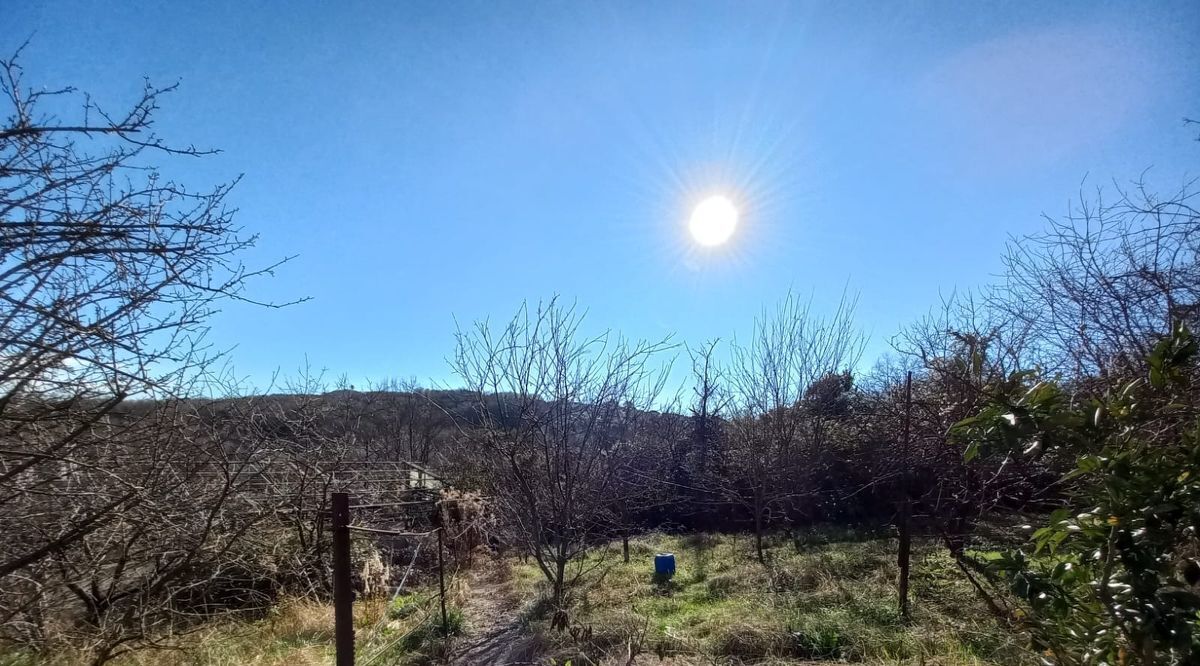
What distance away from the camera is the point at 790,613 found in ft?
17.8

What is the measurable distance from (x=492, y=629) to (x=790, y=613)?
3144mm

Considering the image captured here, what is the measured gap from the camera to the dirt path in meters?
5.39

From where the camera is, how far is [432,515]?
30.5ft

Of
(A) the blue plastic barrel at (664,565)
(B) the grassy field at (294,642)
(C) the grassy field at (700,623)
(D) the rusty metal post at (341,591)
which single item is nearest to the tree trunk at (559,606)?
(C) the grassy field at (700,623)

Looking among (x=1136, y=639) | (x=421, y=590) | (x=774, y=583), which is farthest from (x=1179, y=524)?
(x=421, y=590)

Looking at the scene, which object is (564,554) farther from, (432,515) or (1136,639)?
(1136,639)

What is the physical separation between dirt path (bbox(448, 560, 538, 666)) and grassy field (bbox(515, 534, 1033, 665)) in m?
0.24

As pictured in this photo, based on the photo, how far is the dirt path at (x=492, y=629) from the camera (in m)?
5.39

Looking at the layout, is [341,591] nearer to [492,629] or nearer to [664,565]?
[492,629]

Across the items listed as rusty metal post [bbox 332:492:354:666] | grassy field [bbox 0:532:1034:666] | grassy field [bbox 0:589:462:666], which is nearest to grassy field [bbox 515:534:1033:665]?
grassy field [bbox 0:532:1034:666]

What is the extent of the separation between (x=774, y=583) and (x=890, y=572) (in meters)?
1.32

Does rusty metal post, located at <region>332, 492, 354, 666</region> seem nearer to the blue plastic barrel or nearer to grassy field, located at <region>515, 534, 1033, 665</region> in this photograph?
grassy field, located at <region>515, 534, 1033, 665</region>

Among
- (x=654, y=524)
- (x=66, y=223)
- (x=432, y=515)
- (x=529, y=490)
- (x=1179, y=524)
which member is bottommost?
(x=654, y=524)

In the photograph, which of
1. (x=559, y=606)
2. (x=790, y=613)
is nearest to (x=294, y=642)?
(x=559, y=606)
